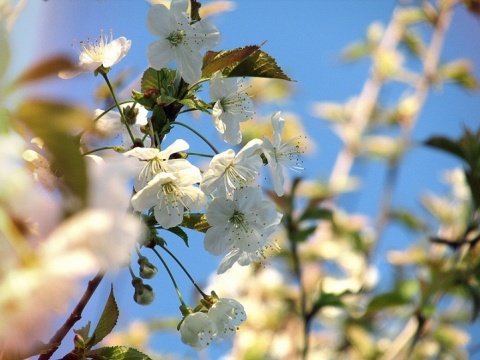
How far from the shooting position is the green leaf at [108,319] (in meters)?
0.52

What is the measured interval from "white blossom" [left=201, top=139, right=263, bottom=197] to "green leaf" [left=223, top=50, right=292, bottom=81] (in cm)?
7

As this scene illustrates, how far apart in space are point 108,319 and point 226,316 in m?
0.14

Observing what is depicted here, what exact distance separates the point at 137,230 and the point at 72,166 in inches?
1.3

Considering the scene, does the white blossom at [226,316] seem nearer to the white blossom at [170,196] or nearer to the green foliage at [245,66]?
the white blossom at [170,196]

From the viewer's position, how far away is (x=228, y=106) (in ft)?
1.94

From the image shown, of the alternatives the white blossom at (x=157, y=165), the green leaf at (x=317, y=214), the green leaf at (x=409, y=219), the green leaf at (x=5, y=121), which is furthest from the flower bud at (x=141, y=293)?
the green leaf at (x=409, y=219)

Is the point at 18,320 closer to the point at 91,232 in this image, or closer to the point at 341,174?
the point at 91,232

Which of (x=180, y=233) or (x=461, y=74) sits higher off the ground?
(x=461, y=74)

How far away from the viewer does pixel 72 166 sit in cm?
18

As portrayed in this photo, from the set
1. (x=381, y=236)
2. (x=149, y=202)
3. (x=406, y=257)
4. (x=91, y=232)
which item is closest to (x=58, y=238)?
(x=91, y=232)

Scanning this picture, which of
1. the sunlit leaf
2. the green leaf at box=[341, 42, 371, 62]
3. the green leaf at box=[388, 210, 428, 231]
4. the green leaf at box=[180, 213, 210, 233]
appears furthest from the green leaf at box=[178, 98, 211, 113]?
the green leaf at box=[341, 42, 371, 62]

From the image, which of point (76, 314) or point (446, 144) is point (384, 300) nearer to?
point (446, 144)

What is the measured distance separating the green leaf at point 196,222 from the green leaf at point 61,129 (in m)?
0.40

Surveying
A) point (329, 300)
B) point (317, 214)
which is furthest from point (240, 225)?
point (317, 214)
